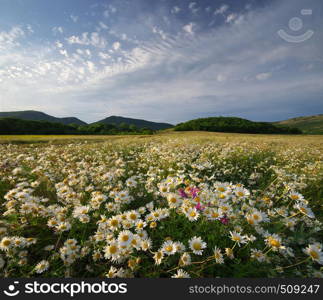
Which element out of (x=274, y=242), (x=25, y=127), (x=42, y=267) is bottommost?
(x=42, y=267)

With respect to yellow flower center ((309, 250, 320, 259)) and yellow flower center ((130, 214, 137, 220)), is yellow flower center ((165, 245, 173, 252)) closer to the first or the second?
yellow flower center ((130, 214, 137, 220))

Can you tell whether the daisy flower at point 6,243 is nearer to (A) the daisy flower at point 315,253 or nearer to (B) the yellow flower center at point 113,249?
(B) the yellow flower center at point 113,249

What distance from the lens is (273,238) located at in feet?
5.53

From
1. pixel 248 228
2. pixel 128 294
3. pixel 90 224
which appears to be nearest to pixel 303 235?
pixel 248 228

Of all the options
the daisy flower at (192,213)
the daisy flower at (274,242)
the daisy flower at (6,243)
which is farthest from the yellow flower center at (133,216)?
the daisy flower at (274,242)

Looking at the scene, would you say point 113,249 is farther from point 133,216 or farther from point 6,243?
point 6,243

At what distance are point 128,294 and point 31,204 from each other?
1.70 meters

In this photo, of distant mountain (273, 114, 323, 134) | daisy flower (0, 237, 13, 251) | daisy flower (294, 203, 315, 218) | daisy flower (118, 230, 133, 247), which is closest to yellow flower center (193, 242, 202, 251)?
daisy flower (118, 230, 133, 247)

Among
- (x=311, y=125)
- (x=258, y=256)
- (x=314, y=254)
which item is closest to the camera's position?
(x=314, y=254)

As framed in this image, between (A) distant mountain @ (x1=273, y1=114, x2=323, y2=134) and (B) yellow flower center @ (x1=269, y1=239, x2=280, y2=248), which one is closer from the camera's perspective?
(B) yellow flower center @ (x1=269, y1=239, x2=280, y2=248)

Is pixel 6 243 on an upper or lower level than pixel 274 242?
lower

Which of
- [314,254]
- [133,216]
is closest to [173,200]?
[133,216]

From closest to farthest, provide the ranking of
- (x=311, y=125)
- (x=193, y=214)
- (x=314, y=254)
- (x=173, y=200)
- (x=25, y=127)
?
(x=314, y=254)
(x=193, y=214)
(x=173, y=200)
(x=25, y=127)
(x=311, y=125)

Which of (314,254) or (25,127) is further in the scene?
(25,127)
